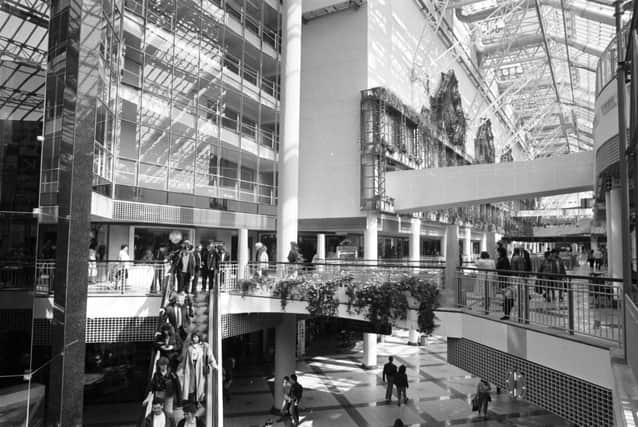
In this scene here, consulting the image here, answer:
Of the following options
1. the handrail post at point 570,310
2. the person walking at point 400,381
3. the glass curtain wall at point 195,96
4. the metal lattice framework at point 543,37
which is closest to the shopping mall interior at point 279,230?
the handrail post at point 570,310

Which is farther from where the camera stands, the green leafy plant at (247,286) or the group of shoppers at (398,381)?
the group of shoppers at (398,381)

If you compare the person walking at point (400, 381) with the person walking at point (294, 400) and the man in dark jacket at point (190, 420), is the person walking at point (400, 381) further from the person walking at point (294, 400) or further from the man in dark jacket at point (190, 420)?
the man in dark jacket at point (190, 420)

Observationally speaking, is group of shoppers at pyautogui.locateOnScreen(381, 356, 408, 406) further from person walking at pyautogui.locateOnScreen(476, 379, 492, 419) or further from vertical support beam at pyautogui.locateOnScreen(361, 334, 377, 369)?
vertical support beam at pyautogui.locateOnScreen(361, 334, 377, 369)

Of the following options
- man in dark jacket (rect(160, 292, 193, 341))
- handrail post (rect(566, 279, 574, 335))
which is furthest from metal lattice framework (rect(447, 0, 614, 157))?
man in dark jacket (rect(160, 292, 193, 341))

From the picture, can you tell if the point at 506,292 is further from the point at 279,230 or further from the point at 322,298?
the point at 279,230

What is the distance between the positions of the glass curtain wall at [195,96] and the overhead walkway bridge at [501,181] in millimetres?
8884

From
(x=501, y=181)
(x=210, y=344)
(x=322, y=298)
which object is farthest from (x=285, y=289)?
(x=501, y=181)

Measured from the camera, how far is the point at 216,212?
19.1 metres

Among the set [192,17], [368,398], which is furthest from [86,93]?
[368,398]

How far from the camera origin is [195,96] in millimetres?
18609

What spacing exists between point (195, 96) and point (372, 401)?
46.8 feet

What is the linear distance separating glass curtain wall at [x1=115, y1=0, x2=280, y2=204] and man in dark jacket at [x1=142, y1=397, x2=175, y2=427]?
379 inches

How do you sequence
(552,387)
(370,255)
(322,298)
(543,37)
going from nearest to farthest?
(552,387), (322,298), (370,255), (543,37)

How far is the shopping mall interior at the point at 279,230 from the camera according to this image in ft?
25.1
